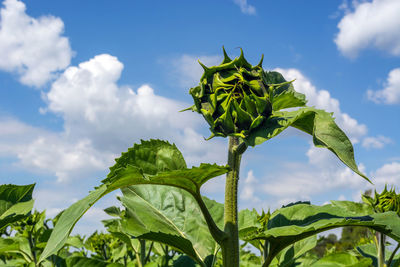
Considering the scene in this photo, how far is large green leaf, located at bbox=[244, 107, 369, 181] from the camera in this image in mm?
1485

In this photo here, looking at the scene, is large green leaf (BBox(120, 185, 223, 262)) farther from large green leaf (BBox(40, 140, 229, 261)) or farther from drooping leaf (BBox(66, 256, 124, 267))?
drooping leaf (BBox(66, 256, 124, 267))

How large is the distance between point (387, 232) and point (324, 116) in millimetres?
524

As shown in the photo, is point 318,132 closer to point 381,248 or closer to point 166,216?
point 166,216

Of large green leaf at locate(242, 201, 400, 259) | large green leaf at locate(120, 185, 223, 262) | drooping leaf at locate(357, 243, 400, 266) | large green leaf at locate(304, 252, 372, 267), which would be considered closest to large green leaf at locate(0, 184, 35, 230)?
large green leaf at locate(120, 185, 223, 262)

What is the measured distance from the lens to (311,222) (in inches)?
72.7

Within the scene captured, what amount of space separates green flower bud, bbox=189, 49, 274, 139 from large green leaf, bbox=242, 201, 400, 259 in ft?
1.30

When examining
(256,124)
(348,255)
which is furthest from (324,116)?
(348,255)

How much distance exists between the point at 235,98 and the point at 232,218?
48 centimetres

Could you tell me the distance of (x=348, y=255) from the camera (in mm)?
2371

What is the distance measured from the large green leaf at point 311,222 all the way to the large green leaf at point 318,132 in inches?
9.9

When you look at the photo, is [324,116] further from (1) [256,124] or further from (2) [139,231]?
(2) [139,231]

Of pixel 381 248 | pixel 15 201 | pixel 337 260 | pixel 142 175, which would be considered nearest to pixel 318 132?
pixel 142 175

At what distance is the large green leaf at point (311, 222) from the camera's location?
1578 mm

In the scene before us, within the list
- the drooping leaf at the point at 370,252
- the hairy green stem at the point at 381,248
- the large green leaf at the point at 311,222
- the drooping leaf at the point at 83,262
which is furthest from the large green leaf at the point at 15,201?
the drooping leaf at the point at 370,252
